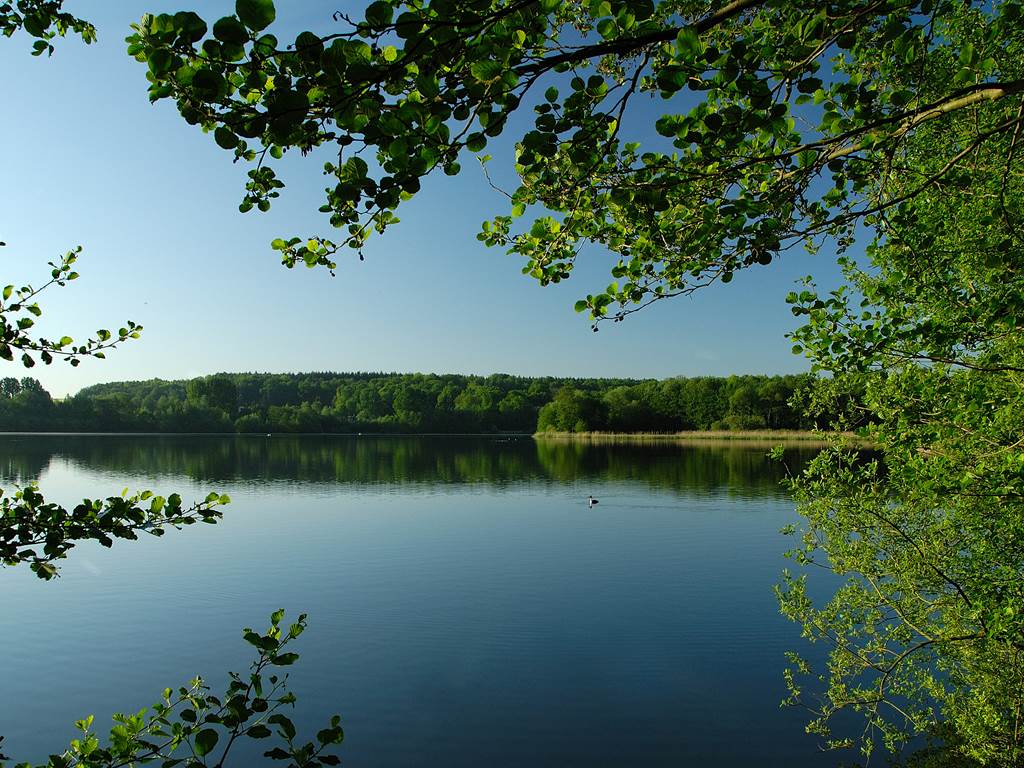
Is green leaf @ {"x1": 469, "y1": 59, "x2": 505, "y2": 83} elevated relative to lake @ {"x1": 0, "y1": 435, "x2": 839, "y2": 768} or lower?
elevated

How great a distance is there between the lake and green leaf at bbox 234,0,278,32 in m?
11.3

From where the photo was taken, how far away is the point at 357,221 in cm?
426

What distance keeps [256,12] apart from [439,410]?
16938 centimetres

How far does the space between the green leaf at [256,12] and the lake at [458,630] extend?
37.1 ft

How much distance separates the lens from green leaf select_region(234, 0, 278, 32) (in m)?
2.46

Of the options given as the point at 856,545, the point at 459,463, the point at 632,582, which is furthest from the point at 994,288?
the point at 459,463

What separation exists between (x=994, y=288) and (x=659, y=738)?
350 inches

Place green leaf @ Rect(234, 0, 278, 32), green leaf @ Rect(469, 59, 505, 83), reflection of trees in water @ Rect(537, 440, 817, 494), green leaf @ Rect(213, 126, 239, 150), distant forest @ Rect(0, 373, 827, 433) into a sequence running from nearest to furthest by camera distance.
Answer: green leaf @ Rect(234, 0, 278, 32), green leaf @ Rect(213, 126, 239, 150), green leaf @ Rect(469, 59, 505, 83), reflection of trees in water @ Rect(537, 440, 817, 494), distant forest @ Rect(0, 373, 827, 433)

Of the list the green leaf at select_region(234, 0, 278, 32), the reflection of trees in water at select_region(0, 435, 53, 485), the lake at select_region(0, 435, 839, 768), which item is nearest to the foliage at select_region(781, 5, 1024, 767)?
the lake at select_region(0, 435, 839, 768)

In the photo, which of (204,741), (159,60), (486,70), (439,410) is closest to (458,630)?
(204,741)

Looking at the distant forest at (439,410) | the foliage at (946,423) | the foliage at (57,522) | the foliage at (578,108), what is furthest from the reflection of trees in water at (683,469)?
the distant forest at (439,410)

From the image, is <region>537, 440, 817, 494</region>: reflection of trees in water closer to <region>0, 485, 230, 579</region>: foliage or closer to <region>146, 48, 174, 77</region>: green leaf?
<region>0, 485, 230, 579</region>: foliage

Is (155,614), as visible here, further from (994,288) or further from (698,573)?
(994,288)

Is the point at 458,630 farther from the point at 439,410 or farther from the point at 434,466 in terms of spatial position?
the point at 439,410
